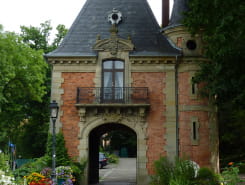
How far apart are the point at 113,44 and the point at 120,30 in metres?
1.72

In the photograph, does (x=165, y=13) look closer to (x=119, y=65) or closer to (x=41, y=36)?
(x=119, y=65)

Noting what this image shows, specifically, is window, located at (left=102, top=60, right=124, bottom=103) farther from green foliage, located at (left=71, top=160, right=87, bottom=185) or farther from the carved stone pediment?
green foliage, located at (left=71, top=160, right=87, bottom=185)

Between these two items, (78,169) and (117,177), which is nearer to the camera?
(78,169)

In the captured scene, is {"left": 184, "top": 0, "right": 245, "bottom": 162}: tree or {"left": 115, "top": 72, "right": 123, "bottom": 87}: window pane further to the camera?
{"left": 115, "top": 72, "right": 123, "bottom": 87}: window pane

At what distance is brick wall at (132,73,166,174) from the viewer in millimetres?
18422

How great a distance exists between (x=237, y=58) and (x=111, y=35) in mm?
7019

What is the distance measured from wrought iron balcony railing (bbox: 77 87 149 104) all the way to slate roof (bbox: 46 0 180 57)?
1933 mm

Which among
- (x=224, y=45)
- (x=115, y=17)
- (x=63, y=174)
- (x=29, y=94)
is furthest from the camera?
(x=29, y=94)

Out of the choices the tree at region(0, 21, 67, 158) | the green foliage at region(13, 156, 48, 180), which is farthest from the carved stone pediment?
the tree at region(0, 21, 67, 158)

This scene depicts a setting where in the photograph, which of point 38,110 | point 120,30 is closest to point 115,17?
point 120,30

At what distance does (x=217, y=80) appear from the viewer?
1570 cm

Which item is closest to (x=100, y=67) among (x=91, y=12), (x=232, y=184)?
(x=91, y=12)

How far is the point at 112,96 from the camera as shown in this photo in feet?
61.4

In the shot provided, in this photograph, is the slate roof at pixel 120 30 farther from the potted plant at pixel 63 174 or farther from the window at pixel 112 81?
the potted plant at pixel 63 174
